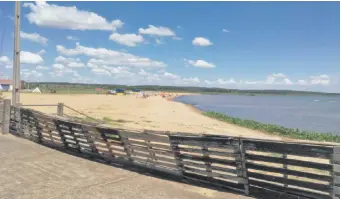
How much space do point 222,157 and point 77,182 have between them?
250 cm

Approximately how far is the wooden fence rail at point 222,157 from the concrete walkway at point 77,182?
10.5 inches

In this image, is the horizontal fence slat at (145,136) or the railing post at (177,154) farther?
the horizontal fence slat at (145,136)

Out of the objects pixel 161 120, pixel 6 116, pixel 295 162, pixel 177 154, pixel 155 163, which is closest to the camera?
pixel 295 162

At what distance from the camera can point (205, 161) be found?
5348 mm

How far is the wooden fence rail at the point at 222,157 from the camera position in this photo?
14.2 feet

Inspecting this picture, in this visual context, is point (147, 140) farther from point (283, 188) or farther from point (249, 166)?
point (283, 188)

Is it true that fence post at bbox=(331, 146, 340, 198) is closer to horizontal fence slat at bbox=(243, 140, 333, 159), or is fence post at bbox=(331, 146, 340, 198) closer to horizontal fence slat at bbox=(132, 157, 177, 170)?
horizontal fence slat at bbox=(243, 140, 333, 159)

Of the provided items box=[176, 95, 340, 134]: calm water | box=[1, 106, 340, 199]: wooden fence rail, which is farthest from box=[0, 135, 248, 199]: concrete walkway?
box=[176, 95, 340, 134]: calm water

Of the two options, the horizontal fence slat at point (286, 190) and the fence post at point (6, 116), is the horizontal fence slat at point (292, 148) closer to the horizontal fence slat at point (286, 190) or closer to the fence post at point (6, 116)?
the horizontal fence slat at point (286, 190)

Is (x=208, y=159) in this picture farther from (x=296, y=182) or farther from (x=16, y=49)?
(x=16, y=49)

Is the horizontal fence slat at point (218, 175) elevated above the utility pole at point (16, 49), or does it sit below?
below

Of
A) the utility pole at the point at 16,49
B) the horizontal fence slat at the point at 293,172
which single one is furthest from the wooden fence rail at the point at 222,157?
the utility pole at the point at 16,49

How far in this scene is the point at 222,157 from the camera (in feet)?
18.2

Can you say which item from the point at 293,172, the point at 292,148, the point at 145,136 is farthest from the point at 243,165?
the point at 145,136
